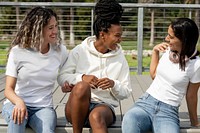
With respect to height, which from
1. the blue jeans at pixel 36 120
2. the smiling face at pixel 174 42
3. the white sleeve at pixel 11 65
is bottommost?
the blue jeans at pixel 36 120

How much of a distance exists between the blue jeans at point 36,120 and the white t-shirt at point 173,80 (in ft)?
2.23

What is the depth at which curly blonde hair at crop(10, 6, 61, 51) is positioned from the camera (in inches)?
108

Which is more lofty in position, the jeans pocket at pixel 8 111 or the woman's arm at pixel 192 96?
the woman's arm at pixel 192 96

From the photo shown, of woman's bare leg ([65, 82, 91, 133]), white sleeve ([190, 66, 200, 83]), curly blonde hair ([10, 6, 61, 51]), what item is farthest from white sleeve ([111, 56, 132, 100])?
curly blonde hair ([10, 6, 61, 51])

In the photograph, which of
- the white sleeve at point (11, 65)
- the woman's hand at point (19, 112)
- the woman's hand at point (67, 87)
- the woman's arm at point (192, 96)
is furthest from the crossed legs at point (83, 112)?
the woman's arm at point (192, 96)

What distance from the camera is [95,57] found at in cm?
292

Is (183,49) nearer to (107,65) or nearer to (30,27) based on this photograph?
(107,65)

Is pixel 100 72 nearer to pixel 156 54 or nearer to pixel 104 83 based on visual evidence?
pixel 104 83

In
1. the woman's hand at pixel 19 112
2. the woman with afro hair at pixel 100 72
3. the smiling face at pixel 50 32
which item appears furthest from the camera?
the smiling face at pixel 50 32

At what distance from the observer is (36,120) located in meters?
2.71

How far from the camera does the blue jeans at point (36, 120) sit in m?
2.62

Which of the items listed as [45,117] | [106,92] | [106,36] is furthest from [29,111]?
[106,36]

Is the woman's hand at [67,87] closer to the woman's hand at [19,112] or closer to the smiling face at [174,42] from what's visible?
the woman's hand at [19,112]

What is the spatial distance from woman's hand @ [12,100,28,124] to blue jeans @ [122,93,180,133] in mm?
618
